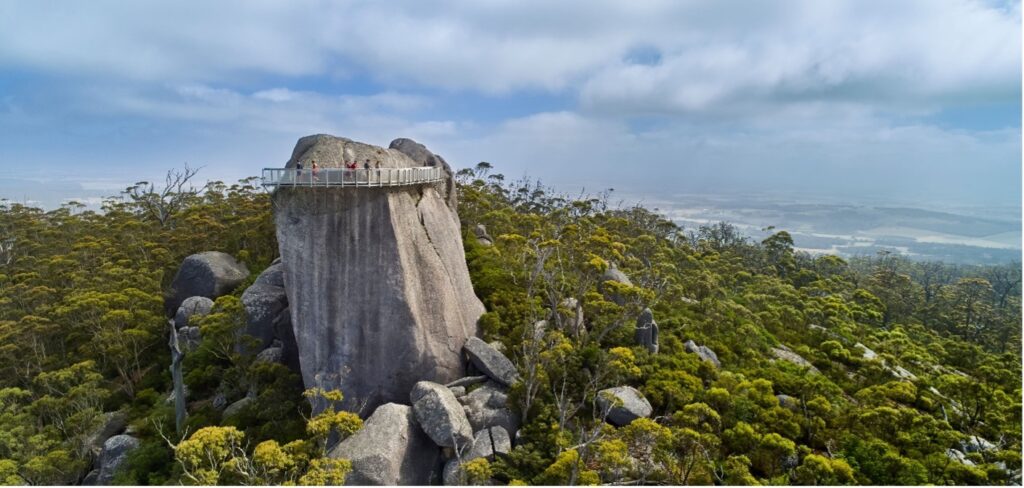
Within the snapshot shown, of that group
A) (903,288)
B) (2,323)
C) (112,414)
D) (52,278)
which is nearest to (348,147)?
(112,414)

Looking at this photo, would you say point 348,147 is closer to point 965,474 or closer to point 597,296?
point 597,296

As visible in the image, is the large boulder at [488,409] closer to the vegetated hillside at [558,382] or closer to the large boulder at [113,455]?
the vegetated hillside at [558,382]

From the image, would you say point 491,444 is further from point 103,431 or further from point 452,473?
point 103,431

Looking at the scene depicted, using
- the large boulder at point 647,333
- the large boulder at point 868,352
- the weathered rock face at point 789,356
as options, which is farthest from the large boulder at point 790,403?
the large boulder at point 868,352

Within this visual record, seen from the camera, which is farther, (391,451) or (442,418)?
(442,418)

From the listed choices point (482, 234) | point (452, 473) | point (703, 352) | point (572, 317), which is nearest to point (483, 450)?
point (452, 473)
